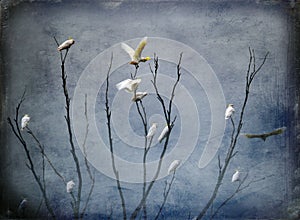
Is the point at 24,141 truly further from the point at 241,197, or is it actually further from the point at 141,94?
the point at 241,197

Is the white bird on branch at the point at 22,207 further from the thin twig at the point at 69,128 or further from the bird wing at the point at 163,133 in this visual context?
the bird wing at the point at 163,133

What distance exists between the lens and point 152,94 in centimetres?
158

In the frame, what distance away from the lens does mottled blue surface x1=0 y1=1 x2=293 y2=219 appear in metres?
1.56

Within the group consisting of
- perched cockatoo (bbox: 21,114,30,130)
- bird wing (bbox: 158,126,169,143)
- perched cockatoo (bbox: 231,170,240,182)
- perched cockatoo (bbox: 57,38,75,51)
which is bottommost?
perched cockatoo (bbox: 231,170,240,182)

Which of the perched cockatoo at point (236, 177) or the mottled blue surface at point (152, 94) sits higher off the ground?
the mottled blue surface at point (152, 94)

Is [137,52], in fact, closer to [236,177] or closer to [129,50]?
[129,50]

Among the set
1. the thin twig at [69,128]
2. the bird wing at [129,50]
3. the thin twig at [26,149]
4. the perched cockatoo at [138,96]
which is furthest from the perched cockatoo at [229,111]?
the thin twig at [26,149]

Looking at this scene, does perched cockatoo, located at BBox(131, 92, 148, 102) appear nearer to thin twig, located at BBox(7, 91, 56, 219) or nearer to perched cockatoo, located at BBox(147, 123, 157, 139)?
perched cockatoo, located at BBox(147, 123, 157, 139)

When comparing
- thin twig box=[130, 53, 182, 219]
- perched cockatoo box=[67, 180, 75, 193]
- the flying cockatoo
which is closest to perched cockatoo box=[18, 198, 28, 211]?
perched cockatoo box=[67, 180, 75, 193]

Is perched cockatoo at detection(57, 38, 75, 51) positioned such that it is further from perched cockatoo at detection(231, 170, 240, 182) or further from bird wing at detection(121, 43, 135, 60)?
perched cockatoo at detection(231, 170, 240, 182)

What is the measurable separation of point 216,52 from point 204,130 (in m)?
0.31

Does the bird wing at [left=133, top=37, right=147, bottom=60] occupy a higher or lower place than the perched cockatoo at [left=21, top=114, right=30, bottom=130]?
higher

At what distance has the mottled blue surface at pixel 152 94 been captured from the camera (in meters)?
1.56

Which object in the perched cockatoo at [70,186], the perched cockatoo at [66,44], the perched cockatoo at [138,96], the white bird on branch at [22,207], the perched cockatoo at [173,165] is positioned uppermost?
the perched cockatoo at [66,44]
